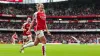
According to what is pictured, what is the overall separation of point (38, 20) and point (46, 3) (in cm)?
7433

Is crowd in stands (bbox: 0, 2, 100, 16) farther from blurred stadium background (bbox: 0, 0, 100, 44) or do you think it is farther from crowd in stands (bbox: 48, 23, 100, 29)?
crowd in stands (bbox: 48, 23, 100, 29)

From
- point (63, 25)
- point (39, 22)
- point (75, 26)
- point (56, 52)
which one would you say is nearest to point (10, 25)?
point (63, 25)

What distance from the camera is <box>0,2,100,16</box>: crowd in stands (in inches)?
3233

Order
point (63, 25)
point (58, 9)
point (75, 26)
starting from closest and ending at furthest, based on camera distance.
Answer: point (75, 26)
point (63, 25)
point (58, 9)

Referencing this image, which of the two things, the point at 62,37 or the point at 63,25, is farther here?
the point at 63,25


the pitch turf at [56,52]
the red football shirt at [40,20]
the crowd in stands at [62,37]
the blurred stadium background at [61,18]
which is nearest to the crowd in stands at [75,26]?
the blurred stadium background at [61,18]

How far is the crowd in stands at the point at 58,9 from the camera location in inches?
3233

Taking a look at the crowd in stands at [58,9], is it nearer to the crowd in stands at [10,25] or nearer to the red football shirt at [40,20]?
the crowd in stands at [10,25]

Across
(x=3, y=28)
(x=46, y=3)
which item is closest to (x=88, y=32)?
(x=46, y=3)

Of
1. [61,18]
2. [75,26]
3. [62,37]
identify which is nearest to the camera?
[62,37]

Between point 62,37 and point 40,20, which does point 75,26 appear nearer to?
point 62,37

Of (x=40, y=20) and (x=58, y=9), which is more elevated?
(x=40, y=20)

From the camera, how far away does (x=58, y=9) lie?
8600 centimetres

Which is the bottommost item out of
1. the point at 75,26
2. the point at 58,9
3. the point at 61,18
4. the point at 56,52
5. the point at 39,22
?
the point at 75,26
